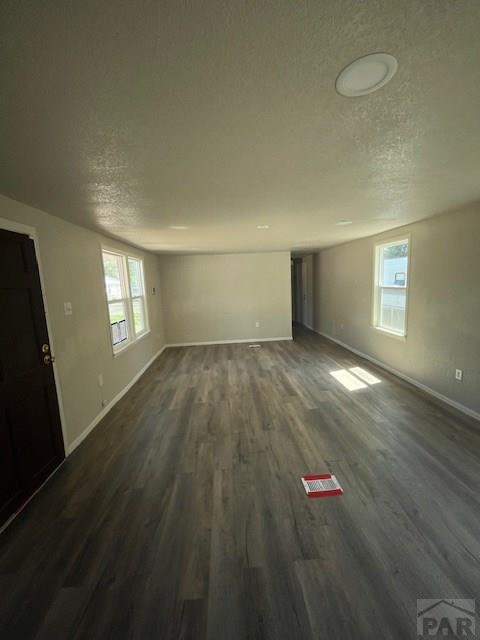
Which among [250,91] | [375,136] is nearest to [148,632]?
[250,91]

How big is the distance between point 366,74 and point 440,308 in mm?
3182

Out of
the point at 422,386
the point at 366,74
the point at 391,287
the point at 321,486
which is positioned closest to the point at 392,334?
the point at 391,287

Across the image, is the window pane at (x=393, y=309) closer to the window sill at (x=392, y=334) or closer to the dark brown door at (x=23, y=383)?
the window sill at (x=392, y=334)

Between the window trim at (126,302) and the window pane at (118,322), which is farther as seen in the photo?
the window pane at (118,322)

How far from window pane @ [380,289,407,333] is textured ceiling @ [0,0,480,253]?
2.25 metres

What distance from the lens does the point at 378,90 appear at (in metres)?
0.99

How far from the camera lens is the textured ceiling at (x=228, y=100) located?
711 millimetres

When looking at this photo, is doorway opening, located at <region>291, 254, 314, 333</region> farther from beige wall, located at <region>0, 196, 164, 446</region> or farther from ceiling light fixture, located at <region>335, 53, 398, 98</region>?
ceiling light fixture, located at <region>335, 53, 398, 98</region>

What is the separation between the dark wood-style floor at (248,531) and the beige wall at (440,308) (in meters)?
0.52

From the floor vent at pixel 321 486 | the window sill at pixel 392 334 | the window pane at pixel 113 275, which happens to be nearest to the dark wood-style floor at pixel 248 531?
the floor vent at pixel 321 486

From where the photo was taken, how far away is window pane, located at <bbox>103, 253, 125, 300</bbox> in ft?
12.7

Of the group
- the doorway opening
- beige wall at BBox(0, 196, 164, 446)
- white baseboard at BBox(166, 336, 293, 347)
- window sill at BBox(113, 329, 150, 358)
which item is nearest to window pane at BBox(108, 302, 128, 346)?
window sill at BBox(113, 329, 150, 358)

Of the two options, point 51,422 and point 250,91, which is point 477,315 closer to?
point 250,91

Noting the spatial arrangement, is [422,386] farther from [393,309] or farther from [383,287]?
[383,287]
